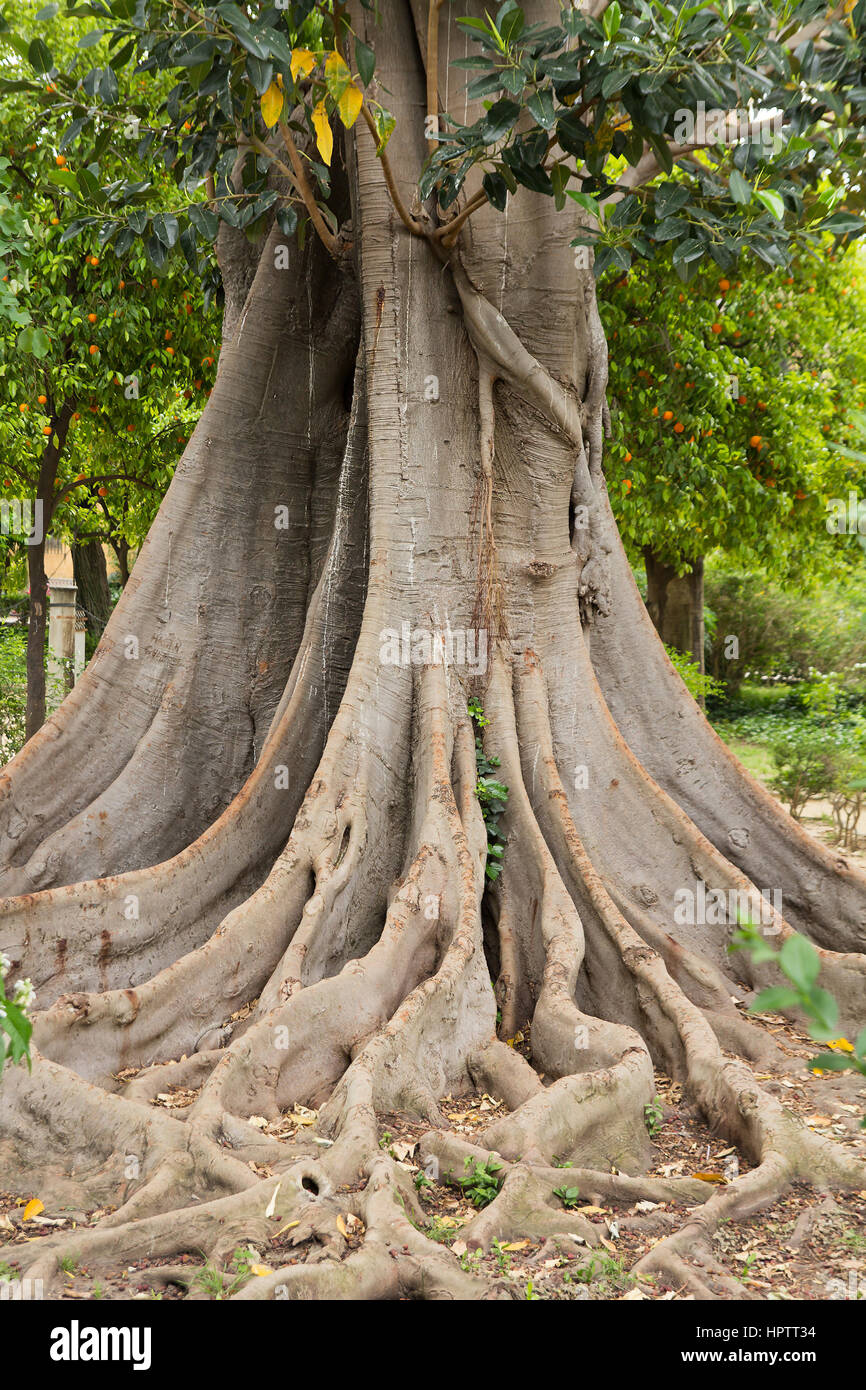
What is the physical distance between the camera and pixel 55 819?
5.87 metres

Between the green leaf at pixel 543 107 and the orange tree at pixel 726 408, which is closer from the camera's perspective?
the green leaf at pixel 543 107

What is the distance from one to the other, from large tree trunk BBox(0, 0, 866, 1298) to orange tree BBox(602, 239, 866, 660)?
3.86 metres

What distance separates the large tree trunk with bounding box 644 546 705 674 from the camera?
16.4 meters

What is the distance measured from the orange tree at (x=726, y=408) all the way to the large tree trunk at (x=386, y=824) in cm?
386

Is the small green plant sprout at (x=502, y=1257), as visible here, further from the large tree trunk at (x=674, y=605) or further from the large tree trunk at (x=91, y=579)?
the large tree trunk at (x=91, y=579)

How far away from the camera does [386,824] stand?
5.20 meters

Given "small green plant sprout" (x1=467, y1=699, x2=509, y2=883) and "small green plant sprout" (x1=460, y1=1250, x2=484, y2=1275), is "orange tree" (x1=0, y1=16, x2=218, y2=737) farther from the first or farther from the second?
"small green plant sprout" (x1=460, y1=1250, x2=484, y2=1275)

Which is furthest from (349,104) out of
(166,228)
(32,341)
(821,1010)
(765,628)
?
(765,628)

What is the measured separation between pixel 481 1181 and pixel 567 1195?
0.27m

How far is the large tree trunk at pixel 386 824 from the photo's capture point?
361 cm

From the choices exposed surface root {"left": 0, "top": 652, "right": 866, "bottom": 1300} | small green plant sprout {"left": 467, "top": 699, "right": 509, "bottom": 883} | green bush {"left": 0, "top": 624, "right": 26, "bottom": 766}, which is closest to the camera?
exposed surface root {"left": 0, "top": 652, "right": 866, "bottom": 1300}

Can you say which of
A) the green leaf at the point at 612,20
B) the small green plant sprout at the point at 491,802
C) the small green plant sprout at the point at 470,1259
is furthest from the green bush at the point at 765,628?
the small green plant sprout at the point at 470,1259

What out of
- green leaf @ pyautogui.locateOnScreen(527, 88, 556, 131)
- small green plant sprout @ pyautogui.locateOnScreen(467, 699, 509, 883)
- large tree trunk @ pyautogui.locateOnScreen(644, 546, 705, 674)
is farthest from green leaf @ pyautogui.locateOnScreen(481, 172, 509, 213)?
large tree trunk @ pyautogui.locateOnScreen(644, 546, 705, 674)

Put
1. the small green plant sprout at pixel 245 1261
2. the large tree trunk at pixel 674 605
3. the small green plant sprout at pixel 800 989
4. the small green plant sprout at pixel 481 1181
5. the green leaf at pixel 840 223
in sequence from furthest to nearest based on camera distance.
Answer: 1. the large tree trunk at pixel 674 605
2. the green leaf at pixel 840 223
3. the small green plant sprout at pixel 481 1181
4. the small green plant sprout at pixel 245 1261
5. the small green plant sprout at pixel 800 989
